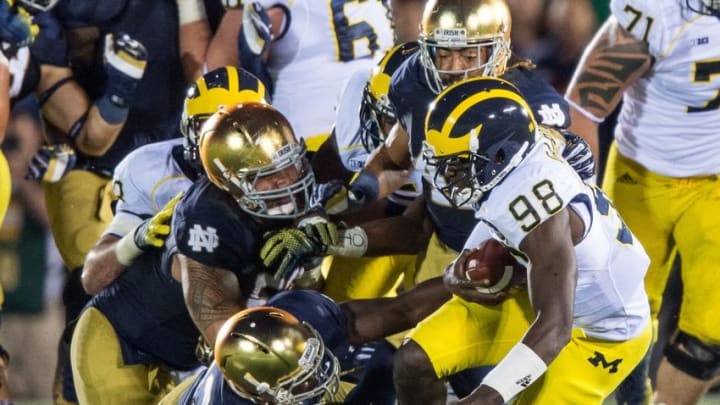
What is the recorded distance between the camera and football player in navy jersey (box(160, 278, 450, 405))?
12.2ft

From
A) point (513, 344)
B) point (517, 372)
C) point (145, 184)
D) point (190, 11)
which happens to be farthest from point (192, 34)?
point (517, 372)

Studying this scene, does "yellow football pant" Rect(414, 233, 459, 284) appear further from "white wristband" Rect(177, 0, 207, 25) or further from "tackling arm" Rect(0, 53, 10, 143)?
"white wristband" Rect(177, 0, 207, 25)

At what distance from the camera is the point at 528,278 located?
3998 millimetres

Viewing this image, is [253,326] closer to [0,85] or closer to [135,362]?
[135,362]

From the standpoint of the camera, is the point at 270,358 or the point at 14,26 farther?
→ the point at 14,26

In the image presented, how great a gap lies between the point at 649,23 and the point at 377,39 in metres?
1.18

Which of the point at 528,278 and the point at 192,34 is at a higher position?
the point at 528,278

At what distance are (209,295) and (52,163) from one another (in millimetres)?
1873

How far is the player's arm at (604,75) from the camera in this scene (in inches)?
204

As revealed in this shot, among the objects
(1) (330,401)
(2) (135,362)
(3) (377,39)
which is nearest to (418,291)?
(1) (330,401)

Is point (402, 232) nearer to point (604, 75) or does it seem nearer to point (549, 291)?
point (604, 75)

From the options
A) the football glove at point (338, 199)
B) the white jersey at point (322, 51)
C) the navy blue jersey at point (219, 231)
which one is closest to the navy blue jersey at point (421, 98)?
the football glove at point (338, 199)

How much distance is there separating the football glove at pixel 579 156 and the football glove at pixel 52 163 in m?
2.04

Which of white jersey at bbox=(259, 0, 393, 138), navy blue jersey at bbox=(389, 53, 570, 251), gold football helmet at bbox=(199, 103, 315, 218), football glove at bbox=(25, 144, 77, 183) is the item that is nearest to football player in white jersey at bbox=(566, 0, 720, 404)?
navy blue jersey at bbox=(389, 53, 570, 251)
